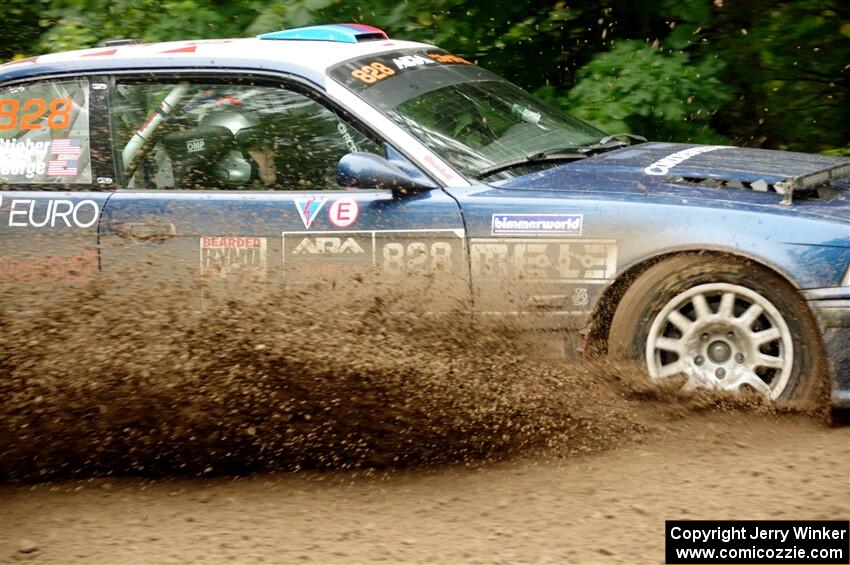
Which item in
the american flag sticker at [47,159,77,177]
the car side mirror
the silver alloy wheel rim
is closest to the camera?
the silver alloy wheel rim

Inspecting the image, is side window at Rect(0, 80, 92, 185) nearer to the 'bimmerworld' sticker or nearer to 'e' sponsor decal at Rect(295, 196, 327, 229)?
'e' sponsor decal at Rect(295, 196, 327, 229)

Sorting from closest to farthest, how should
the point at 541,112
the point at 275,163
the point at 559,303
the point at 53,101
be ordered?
the point at 559,303 → the point at 275,163 → the point at 53,101 → the point at 541,112

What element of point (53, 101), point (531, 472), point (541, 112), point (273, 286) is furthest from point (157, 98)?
point (531, 472)

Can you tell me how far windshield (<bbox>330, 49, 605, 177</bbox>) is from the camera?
5.05 meters

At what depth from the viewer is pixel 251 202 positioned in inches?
194

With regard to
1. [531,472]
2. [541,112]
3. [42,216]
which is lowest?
[531,472]

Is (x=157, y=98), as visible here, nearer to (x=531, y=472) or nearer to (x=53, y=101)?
(x=53, y=101)

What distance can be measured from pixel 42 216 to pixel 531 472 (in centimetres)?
246

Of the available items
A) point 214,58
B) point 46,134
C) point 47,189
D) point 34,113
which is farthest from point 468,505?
point 34,113

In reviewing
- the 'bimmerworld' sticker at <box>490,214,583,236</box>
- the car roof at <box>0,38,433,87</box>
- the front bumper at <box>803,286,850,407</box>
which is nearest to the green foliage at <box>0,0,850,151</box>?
the car roof at <box>0,38,433,87</box>

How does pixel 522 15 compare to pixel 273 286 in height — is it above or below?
above

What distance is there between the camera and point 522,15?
7.83 m

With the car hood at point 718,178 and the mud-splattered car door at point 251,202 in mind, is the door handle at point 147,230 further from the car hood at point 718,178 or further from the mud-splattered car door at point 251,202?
the car hood at point 718,178

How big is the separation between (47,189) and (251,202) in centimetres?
102
